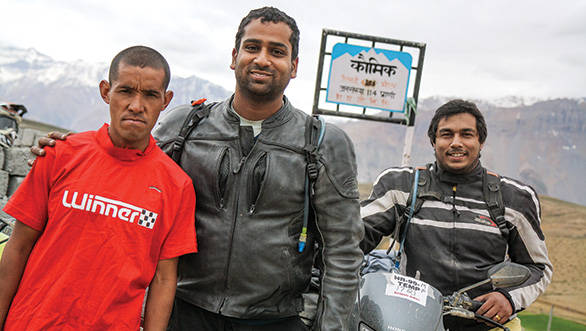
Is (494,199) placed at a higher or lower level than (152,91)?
lower

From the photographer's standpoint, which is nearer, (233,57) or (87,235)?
(87,235)

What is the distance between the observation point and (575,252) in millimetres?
32312

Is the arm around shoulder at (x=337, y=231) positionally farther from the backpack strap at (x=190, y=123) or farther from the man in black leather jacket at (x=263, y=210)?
the backpack strap at (x=190, y=123)

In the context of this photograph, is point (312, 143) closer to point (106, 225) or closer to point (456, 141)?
point (106, 225)

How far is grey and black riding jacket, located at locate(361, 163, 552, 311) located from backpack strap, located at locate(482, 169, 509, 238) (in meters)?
0.02

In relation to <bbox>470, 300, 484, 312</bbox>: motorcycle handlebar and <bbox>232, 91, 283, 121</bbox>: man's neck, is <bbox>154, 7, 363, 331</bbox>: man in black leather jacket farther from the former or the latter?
<bbox>470, 300, 484, 312</bbox>: motorcycle handlebar

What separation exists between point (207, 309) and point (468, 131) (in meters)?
2.20

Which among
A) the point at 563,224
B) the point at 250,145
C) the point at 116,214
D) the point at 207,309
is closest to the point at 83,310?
the point at 116,214

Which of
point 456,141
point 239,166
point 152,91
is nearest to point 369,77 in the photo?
point 456,141

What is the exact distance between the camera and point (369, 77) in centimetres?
621

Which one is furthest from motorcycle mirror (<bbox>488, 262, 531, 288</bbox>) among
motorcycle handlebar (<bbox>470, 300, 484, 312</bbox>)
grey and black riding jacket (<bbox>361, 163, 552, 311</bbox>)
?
grey and black riding jacket (<bbox>361, 163, 552, 311</bbox>)

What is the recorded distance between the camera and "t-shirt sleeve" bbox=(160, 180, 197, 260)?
180 cm

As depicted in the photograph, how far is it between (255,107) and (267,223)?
20.6 inches

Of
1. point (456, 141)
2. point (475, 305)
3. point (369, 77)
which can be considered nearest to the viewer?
point (475, 305)
